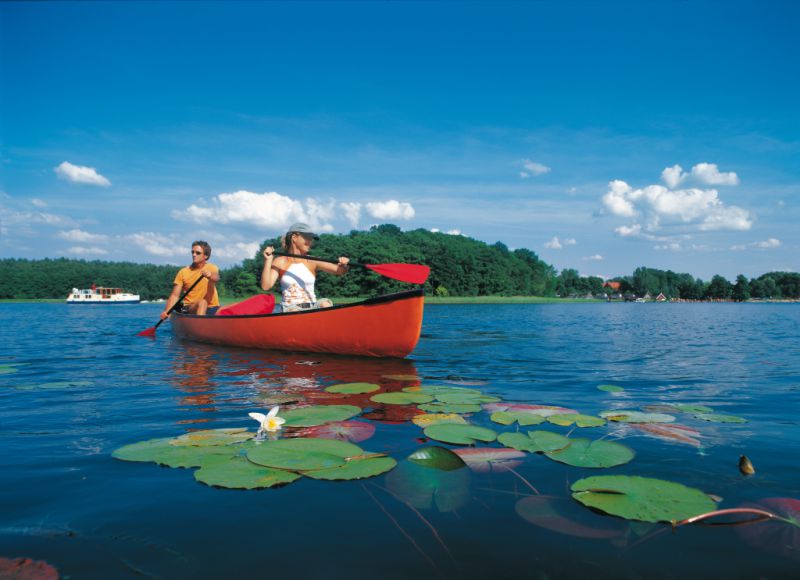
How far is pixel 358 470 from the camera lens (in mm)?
2186

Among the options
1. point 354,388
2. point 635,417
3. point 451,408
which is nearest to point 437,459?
point 451,408

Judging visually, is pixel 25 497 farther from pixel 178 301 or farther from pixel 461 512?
pixel 178 301

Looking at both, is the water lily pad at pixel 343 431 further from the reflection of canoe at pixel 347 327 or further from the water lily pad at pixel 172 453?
the reflection of canoe at pixel 347 327

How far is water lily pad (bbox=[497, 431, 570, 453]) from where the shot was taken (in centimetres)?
251

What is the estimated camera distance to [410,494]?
1990 mm

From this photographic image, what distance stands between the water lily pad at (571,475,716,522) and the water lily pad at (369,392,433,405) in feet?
6.46

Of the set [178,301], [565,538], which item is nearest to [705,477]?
[565,538]

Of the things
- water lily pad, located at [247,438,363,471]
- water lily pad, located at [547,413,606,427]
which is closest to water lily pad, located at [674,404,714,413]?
water lily pad, located at [547,413,606,427]

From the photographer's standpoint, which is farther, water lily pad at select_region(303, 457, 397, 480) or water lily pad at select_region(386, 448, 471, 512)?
water lily pad at select_region(303, 457, 397, 480)

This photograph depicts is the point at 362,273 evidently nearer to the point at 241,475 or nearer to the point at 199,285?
the point at 199,285

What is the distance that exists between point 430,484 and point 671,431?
183cm

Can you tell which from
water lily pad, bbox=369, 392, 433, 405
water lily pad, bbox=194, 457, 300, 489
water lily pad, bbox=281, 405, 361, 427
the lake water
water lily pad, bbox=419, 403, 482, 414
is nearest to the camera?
the lake water

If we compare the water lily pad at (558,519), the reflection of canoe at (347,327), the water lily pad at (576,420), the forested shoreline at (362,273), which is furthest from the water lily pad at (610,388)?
the forested shoreline at (362,273)

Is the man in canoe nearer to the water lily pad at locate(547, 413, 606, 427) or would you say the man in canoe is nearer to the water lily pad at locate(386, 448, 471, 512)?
the water lily pad at locate(547, 413, 606, 427)
